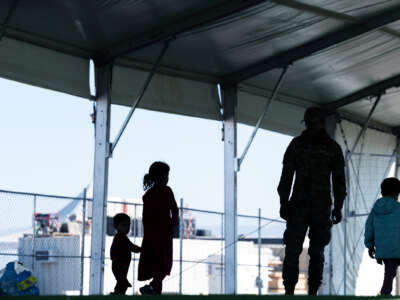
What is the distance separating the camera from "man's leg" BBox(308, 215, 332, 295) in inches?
264

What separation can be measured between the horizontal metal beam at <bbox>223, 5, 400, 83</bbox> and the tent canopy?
15mm

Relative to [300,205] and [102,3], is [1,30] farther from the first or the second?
[300,205]

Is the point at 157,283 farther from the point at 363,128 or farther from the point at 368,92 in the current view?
the point at 363,128

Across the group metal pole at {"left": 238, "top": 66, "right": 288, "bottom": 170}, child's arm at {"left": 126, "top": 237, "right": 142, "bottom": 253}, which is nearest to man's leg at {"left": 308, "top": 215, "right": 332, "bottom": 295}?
child's arm at {"left": 126, "top": 237, "right": 142, "bottom": 253}

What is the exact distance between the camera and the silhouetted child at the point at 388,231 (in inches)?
311

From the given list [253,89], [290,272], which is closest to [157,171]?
[290,272]

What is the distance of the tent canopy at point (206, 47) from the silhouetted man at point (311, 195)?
12.6ft

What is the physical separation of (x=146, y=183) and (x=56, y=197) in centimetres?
401

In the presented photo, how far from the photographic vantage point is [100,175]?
11492 mm

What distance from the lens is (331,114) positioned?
1580 centimetres

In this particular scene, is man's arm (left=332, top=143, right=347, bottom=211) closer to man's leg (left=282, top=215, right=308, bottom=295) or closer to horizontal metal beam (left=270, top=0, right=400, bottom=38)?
man's leg (left=282, top=215, right=308, bottom=295)

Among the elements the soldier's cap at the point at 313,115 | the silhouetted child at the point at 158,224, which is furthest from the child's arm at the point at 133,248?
the soldier's cap at the point at 313,115

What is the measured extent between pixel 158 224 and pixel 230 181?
6422mm

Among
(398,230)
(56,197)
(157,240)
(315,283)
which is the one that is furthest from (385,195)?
(56,197)
